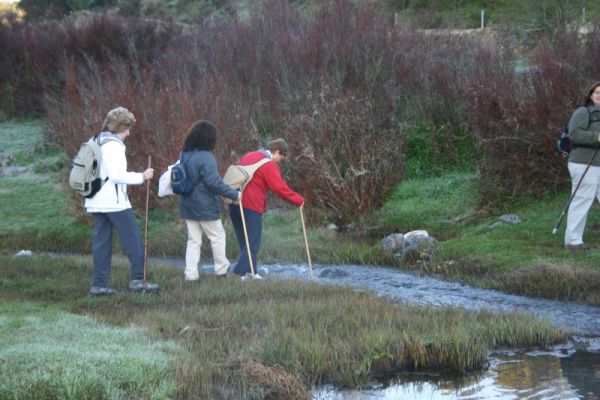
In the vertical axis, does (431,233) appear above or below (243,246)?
below

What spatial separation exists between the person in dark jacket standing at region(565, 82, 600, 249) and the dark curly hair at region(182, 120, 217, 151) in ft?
14.5

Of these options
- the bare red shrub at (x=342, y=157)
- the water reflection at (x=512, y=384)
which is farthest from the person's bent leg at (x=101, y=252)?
the bare red shrub at (x=342, y=157)

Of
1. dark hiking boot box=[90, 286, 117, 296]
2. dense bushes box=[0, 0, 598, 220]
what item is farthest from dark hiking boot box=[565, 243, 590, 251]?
dark hiking boot box=[90, 286, 117, 296]

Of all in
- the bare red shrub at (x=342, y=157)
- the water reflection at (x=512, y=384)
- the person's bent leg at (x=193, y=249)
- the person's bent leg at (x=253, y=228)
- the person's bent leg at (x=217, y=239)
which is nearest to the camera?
the water reflection at (x=512, y=384)

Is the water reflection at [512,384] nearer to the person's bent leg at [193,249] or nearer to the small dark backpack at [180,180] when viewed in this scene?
the small dark backpack at [180,180]

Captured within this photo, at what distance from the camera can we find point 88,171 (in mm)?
10078

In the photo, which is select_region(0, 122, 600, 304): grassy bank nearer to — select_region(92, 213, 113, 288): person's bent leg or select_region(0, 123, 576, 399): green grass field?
select_region(0, 123, 576, 399): green grass field

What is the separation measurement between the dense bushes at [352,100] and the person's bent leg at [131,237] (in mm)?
5816

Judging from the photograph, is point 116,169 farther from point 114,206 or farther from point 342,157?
point 342,157

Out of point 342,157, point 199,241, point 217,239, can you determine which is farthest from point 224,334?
point 342,157

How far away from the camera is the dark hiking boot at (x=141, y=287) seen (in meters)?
10.8

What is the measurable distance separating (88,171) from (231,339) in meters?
2.61

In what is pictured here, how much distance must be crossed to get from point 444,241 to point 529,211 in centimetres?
163

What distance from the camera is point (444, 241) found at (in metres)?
14.8
